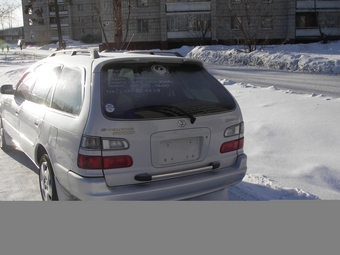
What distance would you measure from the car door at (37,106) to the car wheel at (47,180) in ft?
1.05

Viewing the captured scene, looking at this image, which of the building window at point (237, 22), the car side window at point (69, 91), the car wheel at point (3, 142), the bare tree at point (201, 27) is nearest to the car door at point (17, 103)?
the car wheel at point (3, 142)

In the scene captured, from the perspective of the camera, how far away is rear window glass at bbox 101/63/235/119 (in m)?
3.27

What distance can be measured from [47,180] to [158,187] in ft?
4.52

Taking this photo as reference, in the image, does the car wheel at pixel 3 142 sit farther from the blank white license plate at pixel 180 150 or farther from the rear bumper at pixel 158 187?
the blank white license plate at pixel 180 150

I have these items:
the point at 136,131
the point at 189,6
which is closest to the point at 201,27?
the point at 189,6

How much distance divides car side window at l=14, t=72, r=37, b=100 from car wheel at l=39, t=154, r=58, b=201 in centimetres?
116

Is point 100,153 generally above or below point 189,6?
below

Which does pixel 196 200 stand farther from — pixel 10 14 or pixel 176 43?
pixel 10 14

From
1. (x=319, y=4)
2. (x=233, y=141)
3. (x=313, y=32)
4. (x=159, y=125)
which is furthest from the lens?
(x=313, y=32)

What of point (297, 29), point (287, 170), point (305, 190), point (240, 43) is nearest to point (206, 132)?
point (305, 190)

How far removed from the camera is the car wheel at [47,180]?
3.81m

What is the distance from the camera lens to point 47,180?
3.97 meters

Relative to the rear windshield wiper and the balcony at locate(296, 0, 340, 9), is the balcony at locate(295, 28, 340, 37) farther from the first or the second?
the rear windshield wiper

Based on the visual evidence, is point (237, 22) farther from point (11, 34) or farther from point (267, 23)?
point (11, 34)
